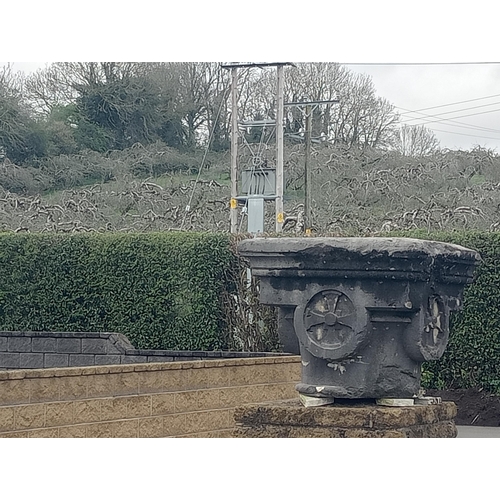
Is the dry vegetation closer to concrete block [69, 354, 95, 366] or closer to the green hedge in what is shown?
the green hedge

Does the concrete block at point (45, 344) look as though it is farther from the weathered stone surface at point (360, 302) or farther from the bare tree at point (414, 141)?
the bare tree at point (414, 141)

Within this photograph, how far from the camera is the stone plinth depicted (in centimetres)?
627

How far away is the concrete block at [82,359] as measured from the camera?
444 inches

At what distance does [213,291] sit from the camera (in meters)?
12.1

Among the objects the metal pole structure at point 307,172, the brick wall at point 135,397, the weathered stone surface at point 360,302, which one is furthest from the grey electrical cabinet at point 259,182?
the weathered stone surface at point 360,302

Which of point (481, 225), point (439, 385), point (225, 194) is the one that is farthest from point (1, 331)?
point (481, 225)

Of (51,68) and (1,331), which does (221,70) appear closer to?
(51,68)

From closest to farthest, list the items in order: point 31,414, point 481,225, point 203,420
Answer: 1. point 31,414
2. point 203,420
3. point 481,225

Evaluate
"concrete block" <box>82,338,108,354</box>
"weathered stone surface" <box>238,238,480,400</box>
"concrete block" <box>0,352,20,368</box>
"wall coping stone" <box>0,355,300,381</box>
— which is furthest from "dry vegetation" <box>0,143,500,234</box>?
"weathered stone surface" <box>238,238,480,400</box>

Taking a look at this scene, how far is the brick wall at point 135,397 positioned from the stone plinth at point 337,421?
1.22m

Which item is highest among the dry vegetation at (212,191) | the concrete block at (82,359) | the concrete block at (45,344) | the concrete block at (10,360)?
the dry vegetation at (212,191)

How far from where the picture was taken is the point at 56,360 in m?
11.6

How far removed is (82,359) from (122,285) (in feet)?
5.43

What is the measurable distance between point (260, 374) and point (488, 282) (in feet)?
11.2
